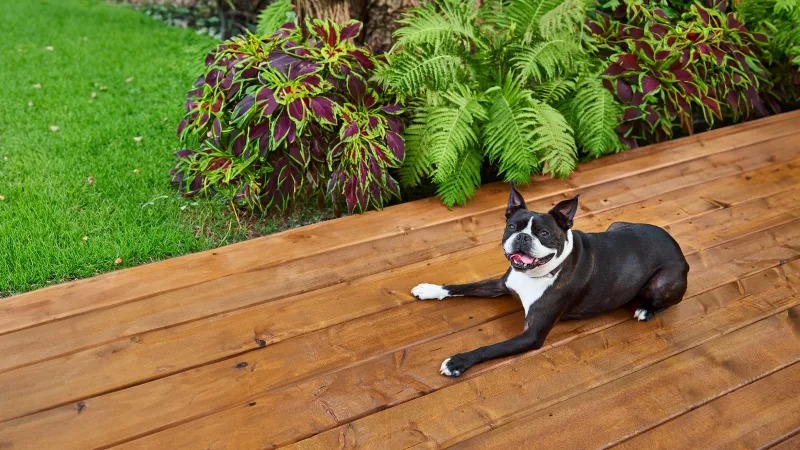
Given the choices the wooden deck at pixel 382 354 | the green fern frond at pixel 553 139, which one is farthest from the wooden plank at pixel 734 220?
the green fern frond at pixel 553 139

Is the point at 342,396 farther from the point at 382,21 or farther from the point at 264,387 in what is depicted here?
the point at 382,21

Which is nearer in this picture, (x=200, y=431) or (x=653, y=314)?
(x=200, y=431)

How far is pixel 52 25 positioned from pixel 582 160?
6.93 m

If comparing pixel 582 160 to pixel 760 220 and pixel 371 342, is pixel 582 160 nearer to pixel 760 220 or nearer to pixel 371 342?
pixel 760 220

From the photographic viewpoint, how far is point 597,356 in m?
3.04

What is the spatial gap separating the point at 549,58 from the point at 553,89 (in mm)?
285

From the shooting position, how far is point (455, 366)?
2.89 meters

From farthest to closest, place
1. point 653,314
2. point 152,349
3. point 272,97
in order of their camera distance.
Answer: point 272,97 < point 653,314 < point 152,349

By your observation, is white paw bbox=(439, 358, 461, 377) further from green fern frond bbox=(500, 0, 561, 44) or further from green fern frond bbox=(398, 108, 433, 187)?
green fern frond bbox=(500, 0, 561, 44)

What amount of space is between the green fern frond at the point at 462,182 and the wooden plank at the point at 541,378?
141 centimetres

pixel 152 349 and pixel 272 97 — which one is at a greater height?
pixel 272 97

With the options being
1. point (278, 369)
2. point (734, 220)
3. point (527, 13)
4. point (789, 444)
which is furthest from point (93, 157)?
point (789, 444)

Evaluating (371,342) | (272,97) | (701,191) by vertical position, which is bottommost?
(701,191)

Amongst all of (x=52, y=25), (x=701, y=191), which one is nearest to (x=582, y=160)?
(x=701, y=191)
